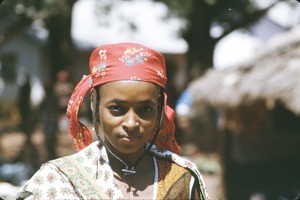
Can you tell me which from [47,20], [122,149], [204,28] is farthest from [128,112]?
[204,28]

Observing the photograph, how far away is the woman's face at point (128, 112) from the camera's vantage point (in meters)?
2.01

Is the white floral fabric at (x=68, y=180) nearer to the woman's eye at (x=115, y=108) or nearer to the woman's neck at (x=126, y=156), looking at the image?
the woman's neck at (x=126, y=156)

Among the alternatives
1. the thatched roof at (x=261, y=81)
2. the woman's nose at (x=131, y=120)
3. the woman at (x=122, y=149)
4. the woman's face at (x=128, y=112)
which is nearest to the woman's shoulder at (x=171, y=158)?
the woman at (x=122, y=149)

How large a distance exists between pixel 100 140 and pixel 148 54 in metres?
0.37

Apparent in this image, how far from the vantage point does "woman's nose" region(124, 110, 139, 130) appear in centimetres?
199

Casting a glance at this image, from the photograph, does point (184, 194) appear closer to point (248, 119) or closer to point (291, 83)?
point (291, 83)

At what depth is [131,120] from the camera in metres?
2.00

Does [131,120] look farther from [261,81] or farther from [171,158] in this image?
[261,81]

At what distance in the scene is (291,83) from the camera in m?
7.73

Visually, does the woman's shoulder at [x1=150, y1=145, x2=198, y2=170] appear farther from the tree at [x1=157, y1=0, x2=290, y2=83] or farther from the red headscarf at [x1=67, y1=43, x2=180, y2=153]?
the tree at [x1=157, y1=0, x2=290, y2=83]

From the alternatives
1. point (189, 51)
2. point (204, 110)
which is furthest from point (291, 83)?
point (204, 110)

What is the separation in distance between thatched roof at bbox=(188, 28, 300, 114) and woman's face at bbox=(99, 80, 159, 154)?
5.36 m

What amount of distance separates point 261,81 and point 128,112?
21.9ft

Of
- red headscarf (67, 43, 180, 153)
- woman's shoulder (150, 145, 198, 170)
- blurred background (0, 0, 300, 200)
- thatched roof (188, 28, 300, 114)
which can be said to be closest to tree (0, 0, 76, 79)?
blurred background (0, 0, 300, 200)
